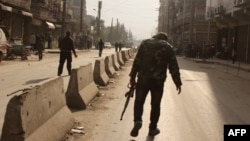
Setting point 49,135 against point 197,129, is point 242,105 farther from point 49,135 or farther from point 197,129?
point 49,135

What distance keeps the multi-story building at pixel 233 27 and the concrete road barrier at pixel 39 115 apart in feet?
104

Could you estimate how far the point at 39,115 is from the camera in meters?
6.30

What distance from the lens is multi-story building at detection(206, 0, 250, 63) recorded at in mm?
42500

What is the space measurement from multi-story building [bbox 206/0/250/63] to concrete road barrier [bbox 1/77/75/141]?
31.8 meters

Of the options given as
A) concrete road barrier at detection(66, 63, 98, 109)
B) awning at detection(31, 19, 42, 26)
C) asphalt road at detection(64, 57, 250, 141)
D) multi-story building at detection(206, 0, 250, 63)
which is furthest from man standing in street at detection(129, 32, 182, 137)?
awning at detection(31, 19, 42, 26)

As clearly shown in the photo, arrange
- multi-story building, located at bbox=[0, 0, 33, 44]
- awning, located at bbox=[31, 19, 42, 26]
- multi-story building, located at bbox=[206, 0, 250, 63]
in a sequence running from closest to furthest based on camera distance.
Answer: multi-story building, located at bbox=[0, 0, 33, 44]
multi-story building, located at bbox=[206, 0, 250, 63]
awning, located at bbox=[31, 19, 42, 26]

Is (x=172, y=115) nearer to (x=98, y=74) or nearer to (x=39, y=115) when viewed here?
(x=39, y=115)

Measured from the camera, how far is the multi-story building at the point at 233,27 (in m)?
42.5

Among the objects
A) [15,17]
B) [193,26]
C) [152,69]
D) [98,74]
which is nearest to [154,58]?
[152,69]

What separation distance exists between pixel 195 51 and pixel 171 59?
48.1 metres

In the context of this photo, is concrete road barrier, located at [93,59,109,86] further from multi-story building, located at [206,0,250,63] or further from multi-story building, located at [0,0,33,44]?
multi-story building, located at [206,0,250,63]

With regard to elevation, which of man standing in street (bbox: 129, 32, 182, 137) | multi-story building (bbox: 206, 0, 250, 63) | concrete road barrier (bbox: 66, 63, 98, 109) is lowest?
concrete road barrier (bbox: 66, 63, 98, 109)

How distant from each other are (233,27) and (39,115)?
4633cm

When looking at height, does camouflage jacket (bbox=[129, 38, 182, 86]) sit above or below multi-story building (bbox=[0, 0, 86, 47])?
below
